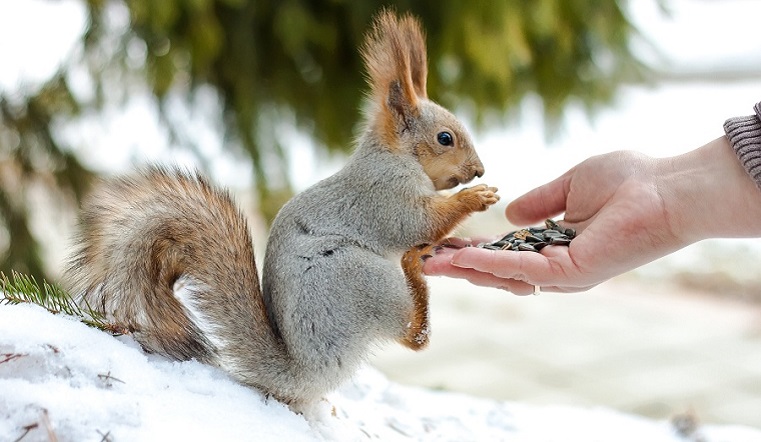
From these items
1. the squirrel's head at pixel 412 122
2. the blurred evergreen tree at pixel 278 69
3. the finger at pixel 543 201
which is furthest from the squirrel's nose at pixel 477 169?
the blurred evergreen tree at pixel 278 69

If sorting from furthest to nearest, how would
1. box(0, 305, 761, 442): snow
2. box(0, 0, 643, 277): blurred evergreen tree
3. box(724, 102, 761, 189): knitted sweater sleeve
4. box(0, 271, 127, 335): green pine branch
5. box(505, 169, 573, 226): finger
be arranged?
box(0, 0, 643, 277): blurred evergreen tree → box(505, 169, 573, 226): finger → box(724, 102, 761, 189): knitted sweater sleeve → box(0, 271, 127, 335): green pine branch → box(0, 305, 761, 442): snow

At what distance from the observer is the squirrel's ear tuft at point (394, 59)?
1078mm

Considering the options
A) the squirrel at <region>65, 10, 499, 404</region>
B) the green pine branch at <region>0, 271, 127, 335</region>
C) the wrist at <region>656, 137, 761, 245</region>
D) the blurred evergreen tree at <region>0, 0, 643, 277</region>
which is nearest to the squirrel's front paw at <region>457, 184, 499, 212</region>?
the squirrel at <region>65, 10, 499, 404</region>

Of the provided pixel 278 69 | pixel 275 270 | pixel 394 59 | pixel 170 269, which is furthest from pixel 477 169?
pixel 278 69

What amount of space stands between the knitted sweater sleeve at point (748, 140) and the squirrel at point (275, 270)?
1.19 ft

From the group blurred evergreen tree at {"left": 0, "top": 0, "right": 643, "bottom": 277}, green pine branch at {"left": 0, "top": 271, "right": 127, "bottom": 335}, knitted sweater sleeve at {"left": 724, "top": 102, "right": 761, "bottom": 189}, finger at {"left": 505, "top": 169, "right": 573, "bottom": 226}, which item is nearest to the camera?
green pine branch at {"left": 0, "top": 271, "right": 127, "bottom": 335}

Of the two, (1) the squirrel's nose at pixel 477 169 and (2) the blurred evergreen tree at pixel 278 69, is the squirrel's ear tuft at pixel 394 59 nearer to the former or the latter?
(1) the squirrel's nose at pixel 477 169

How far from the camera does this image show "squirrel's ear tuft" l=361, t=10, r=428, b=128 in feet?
3.54

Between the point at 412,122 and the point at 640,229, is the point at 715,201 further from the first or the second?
the point at 412,122

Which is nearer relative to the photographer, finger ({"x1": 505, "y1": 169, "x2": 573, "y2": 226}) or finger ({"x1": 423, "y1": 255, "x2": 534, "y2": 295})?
finger ({"x1": 423, "y1": 255, "x2": 534, "y2": 295})

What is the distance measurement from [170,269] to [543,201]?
68cm

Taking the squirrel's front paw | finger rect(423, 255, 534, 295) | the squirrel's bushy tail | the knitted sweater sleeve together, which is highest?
the knitted sweater sleeve

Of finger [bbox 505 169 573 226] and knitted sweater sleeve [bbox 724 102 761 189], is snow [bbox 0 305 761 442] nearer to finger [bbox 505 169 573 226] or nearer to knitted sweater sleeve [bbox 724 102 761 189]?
finger [bbox 505 169 573 226]

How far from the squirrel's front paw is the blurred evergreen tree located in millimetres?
591
